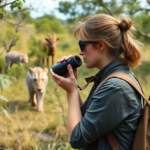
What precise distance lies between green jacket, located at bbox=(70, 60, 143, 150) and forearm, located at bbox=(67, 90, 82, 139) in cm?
4

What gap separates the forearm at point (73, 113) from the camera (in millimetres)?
1193

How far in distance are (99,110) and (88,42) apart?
0.44 metres

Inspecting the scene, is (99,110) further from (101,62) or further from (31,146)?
(31,146)

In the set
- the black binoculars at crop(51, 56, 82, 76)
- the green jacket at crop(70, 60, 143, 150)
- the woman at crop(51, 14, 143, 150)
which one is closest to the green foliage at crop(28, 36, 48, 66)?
the black binoculars at crop(51, 56, 82, 76)

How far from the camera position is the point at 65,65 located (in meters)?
1.42

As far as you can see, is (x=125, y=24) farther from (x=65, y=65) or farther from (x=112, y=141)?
(x=112, y=141)

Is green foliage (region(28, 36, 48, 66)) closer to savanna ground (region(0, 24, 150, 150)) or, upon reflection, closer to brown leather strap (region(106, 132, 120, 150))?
savanna ground (region(0, 24, 150, 150))

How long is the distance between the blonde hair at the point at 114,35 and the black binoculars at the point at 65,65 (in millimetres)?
186

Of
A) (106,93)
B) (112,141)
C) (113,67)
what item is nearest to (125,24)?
(113,67)

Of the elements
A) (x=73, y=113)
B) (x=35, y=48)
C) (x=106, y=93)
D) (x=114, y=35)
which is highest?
(x=114, y=35)

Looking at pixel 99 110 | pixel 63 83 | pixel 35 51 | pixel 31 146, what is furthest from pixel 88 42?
pixel 35 51

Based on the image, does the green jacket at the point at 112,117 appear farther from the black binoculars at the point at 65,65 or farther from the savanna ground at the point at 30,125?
the savanna ground at the point at 30,125

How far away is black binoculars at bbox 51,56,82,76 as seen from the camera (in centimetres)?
139

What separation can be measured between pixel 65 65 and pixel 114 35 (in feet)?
1.29
